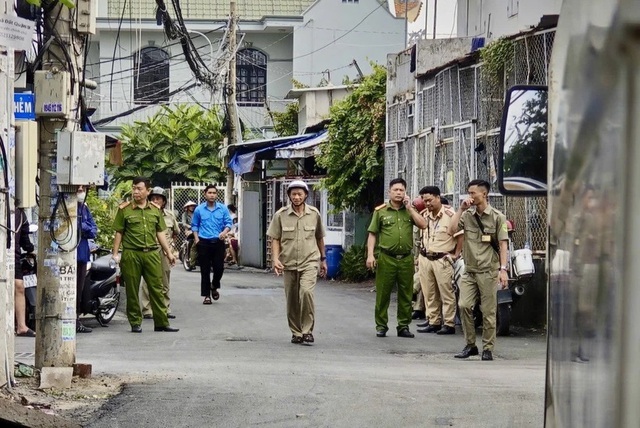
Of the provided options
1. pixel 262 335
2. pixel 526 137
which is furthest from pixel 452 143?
pixel 526 137

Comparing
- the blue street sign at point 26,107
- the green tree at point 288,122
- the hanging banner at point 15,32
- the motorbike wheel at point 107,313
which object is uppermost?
the green tree at point 288,122

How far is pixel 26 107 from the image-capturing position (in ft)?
34.1

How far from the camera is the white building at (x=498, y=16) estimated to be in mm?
23109

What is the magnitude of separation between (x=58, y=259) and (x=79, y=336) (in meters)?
4.60

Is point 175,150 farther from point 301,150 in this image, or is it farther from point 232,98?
point 301,150

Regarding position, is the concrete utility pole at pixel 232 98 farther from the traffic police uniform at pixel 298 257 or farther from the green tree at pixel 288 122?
the traffic police uniform at pixel 298 257

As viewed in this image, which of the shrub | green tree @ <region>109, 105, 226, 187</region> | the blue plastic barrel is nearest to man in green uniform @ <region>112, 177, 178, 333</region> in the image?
the shrub

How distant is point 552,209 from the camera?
131 inches

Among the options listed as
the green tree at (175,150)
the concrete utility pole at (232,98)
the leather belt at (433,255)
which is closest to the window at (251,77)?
the green tree at (175,150)

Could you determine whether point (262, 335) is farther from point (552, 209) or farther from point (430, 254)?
point (552, 209)

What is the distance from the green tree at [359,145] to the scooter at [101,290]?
1045 centimetres

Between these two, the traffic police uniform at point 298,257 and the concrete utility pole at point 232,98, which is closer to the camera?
the traffic police uniform at point 298,257

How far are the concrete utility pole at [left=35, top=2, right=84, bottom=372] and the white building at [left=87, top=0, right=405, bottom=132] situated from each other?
3583cm

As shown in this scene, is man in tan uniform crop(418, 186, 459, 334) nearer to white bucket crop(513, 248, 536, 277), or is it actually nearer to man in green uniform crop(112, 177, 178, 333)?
white bucket crop(513, 248, 536, 277)
